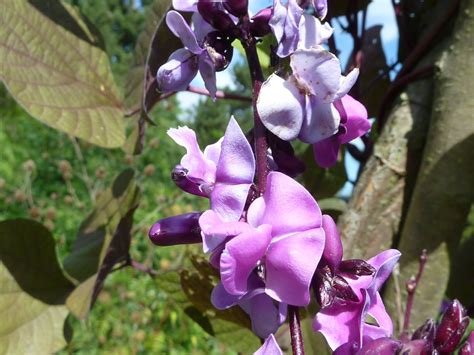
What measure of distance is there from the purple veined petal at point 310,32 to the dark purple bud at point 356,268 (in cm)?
12

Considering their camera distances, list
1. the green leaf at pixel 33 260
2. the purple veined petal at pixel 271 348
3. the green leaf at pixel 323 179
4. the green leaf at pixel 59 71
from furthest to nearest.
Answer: the green leaf at pixel 323 179
the green leaf at pixel 33 260
the green leaf at pixel 59 71
the purple veined petal at pixel 271 348

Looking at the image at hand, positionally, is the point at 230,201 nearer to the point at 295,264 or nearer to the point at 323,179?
the point at 295,264

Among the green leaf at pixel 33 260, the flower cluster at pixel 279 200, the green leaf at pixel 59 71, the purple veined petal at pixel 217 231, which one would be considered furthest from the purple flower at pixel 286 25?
the green leaf at pixel 33 260

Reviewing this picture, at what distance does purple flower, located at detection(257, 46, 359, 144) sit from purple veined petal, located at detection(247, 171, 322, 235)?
36 mm

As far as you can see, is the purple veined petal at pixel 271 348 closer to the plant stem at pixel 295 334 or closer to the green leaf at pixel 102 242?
the plant stem at pixel 295 334

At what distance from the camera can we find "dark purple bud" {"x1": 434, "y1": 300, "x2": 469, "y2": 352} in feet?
1.12

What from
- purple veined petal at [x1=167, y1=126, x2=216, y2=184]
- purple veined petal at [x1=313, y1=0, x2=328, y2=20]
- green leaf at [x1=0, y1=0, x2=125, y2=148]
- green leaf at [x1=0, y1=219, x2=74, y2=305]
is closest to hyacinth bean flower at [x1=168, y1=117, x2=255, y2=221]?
purple veined petal at [x1=167, y1=126, x2=216, y2=184]

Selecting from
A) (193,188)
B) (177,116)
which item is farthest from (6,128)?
(193,188)

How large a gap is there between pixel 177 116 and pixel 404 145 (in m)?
5.78

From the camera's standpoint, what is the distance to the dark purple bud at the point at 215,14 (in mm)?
366

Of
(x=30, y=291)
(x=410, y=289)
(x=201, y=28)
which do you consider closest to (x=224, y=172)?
(x=201, y=28)

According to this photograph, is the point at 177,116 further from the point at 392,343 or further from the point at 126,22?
the point at 392,343

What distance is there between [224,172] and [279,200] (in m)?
0.04

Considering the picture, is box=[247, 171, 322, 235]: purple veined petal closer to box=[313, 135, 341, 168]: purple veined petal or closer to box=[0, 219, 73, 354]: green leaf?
box=[313, 135, 341, 168]: purple veined petal
